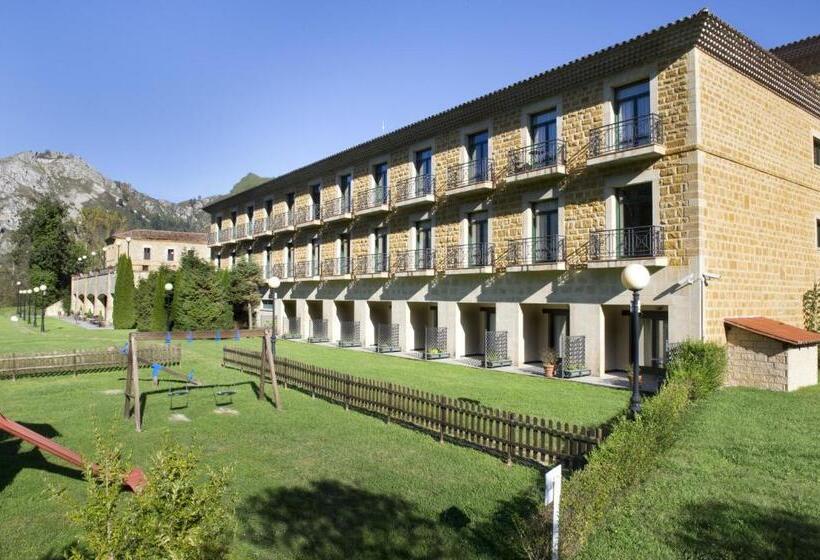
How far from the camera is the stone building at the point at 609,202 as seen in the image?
14.8 metres

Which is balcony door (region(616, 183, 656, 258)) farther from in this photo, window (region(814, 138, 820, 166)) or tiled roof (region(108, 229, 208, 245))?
tiled roof (region(108, 229, 208, 245))

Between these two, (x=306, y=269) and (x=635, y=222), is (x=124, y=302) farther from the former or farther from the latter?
(x=635, y=222)

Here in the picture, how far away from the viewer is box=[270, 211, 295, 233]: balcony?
3164cm

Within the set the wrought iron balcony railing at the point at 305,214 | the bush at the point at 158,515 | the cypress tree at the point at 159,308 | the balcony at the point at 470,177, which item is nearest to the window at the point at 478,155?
the balcony at the point at 470,177

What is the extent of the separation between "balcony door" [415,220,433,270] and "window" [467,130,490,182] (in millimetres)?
3324

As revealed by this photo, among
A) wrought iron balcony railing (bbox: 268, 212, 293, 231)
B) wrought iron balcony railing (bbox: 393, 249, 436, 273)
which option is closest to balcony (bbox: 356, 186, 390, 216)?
wrought iron balcony railing (bbox: 393, 249, 436, 273)

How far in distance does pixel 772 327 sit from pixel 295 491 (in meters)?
13.9

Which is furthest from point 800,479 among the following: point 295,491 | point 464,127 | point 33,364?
point 33,364

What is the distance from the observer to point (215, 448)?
30.9 ft

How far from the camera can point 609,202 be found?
16297mm

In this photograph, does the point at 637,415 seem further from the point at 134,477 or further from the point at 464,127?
the point at 464,127

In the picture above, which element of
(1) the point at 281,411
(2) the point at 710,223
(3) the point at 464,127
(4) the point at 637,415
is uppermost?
(3) the point at 464,127

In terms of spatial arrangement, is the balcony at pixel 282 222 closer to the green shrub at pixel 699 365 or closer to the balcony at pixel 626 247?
the balcony at pixel 626 247

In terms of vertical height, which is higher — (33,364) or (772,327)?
(772,327)
